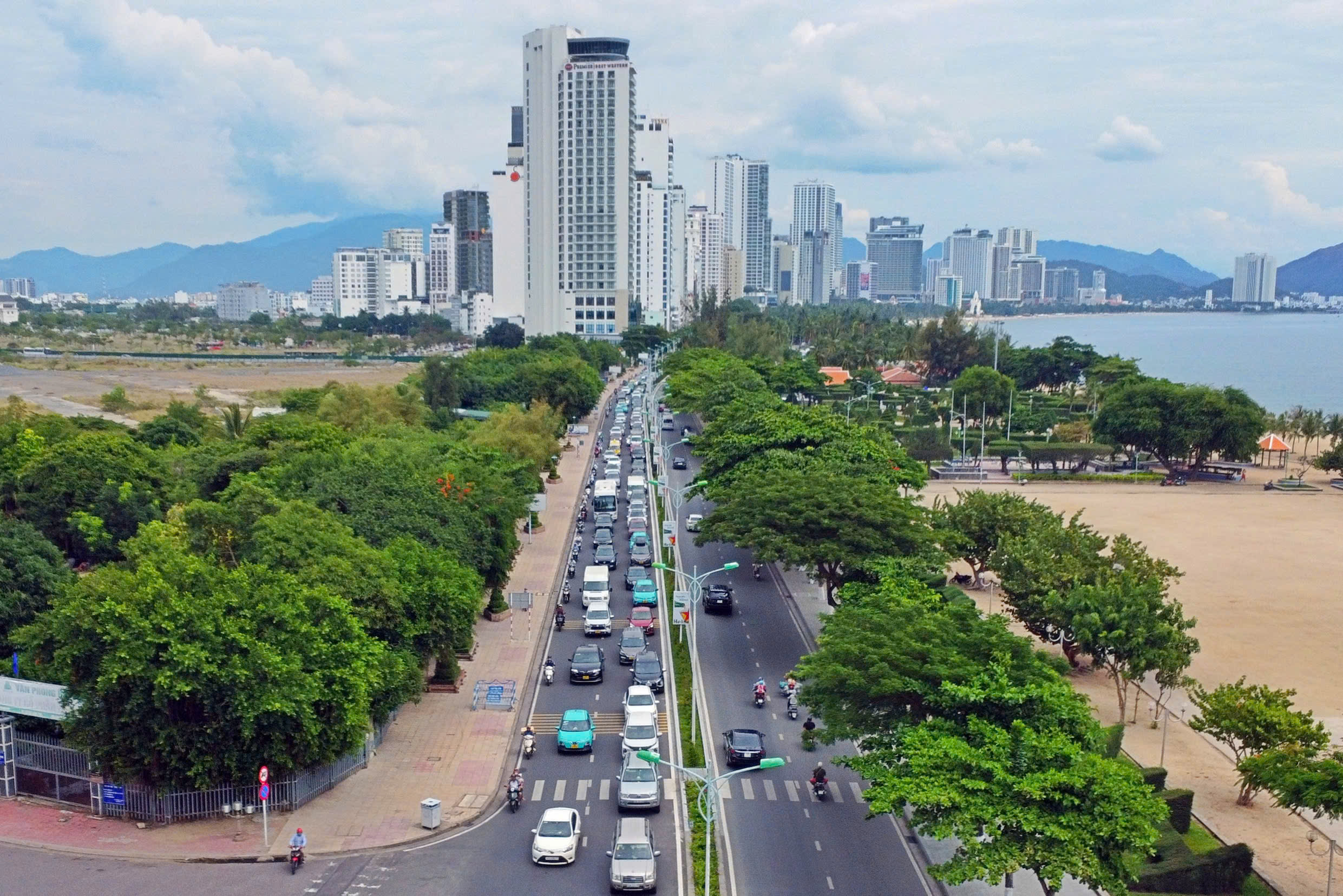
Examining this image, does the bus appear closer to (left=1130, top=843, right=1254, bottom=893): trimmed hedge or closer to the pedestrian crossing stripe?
the pedestrian crossing stripe

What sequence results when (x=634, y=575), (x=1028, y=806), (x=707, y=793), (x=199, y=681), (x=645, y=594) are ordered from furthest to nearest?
(x=634, y=575) < (x=645, y=594) < (x=707, y=793) < (x=199, y=681) < (x=1028, y=806)

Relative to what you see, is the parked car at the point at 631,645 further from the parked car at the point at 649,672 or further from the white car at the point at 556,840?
the white car at the point at 556,840

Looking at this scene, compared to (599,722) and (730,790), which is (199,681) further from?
(730,790)

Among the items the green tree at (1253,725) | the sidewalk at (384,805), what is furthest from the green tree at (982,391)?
the green tree at (1253,725)

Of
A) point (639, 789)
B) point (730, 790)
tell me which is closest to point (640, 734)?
point (730, 790)

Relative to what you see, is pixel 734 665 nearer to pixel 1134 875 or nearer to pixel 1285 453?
pixel 1134 875

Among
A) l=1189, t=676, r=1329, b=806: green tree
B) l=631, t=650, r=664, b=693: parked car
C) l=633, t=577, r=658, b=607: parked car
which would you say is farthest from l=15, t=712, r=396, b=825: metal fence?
l=1189, t=676, r=1329, b=806: green tree
